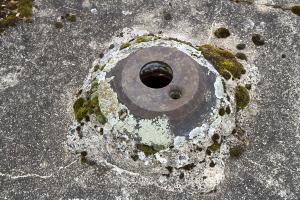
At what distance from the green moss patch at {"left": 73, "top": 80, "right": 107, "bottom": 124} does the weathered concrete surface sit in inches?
8.5

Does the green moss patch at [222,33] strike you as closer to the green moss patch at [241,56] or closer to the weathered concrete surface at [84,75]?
the weathered concrete surface at [84,75]

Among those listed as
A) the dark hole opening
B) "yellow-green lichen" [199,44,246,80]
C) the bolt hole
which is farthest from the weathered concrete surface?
the bolt hole

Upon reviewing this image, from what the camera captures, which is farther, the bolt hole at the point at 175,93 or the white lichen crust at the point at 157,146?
the bolt hole at the point at 175,93

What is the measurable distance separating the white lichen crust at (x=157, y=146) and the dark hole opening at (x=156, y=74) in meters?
0.77

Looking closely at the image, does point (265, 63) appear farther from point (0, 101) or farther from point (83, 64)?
point (0, 101)

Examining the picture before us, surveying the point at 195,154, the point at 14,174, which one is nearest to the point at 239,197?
the point at 195,154

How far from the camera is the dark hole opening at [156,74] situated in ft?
30.5

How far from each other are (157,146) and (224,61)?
235 centimetres

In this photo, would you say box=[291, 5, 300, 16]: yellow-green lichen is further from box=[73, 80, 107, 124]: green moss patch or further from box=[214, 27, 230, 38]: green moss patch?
box=[73, 80, 107, 124]: green moss patch

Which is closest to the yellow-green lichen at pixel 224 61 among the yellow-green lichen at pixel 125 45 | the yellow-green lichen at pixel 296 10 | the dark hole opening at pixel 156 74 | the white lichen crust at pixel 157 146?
the white lichen crust at pixel 157 146

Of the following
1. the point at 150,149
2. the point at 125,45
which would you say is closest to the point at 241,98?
the point at 150,149

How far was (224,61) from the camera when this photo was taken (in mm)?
9758

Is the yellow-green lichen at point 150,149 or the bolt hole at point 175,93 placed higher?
the bolt hole at point 175,93

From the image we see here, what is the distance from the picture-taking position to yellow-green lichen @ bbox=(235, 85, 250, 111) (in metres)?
9.37
